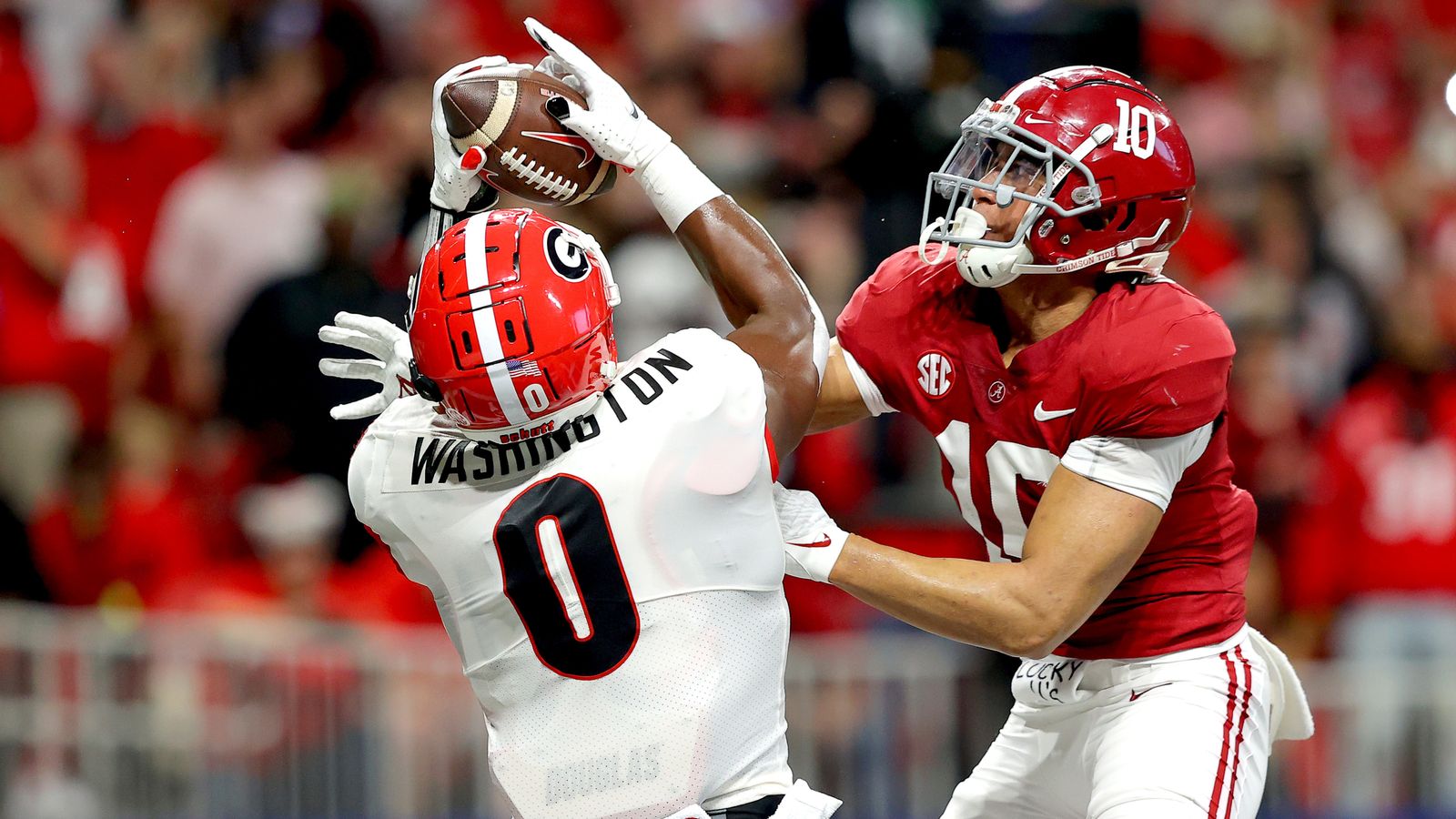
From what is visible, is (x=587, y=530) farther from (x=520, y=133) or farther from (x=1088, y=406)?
(x=1088, y=406)

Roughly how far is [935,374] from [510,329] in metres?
1.25

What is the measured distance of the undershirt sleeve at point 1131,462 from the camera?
4055 millimetres

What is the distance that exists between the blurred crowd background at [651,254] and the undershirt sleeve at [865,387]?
311 centimetres

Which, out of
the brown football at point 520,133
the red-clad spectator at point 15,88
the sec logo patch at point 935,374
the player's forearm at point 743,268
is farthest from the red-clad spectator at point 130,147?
the sec logo patch at point 935,374

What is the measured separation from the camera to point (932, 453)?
816 centimetres

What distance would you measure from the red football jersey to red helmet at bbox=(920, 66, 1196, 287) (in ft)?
0.45

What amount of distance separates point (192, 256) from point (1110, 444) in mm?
6008

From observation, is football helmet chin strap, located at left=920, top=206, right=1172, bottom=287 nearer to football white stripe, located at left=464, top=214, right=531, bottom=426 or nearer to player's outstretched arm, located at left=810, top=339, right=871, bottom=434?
player's outstretched arm, located at left=810, top=339, right=871, bottom=434

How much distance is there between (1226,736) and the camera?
422cm

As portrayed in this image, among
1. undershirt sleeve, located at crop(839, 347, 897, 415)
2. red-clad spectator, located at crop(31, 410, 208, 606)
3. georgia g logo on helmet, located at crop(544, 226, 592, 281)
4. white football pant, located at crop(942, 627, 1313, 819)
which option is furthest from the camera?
red-clad spectator, located at crop(31, 410, 208, 606)

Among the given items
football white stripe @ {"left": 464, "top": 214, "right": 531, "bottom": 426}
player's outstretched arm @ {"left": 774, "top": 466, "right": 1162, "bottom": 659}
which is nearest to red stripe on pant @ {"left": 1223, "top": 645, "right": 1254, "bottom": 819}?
player's outstretched arm @ {"left": 774, "top": 466, "right": 1162, "bottom": 659}

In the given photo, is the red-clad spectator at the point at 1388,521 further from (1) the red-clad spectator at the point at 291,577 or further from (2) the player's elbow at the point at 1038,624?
(2) the player's elbow at the point at 1038,624

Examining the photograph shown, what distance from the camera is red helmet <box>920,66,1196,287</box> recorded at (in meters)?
4.20

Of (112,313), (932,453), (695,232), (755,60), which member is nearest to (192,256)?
(112,313)
